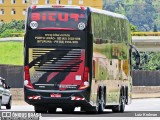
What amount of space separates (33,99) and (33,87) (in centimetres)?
43

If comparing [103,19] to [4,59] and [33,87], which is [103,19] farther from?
[4,59]

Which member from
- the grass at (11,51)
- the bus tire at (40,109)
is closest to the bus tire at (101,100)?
the bus tire at (40,109)

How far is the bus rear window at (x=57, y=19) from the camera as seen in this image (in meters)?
34.0

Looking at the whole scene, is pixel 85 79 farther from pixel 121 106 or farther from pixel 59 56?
pixel 121 106

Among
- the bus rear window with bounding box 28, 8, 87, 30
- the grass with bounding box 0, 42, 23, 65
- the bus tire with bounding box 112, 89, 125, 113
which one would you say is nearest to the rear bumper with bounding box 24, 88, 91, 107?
the bus rear window with bounding box 28, 8, 87, 30

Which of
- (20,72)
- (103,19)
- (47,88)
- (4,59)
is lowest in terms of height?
(4,59)

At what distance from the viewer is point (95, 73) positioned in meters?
34.8

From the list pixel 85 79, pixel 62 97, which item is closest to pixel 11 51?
pixel 62 97

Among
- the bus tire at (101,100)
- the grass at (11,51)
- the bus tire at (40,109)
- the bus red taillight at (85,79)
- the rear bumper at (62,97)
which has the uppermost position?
the bus red taillight at (85,79)

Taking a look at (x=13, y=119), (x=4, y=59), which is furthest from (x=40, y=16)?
(x=4, y=59)

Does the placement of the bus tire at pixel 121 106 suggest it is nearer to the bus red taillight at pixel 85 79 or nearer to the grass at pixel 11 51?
the bus red taillight at pixel 85 79

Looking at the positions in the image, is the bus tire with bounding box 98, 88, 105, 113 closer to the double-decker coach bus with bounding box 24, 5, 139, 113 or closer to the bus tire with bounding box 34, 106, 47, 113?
the double-decker coach bus with bounding box 24, 5, 139, 113

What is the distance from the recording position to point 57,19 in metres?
34.0

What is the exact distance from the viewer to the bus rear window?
33969mm
